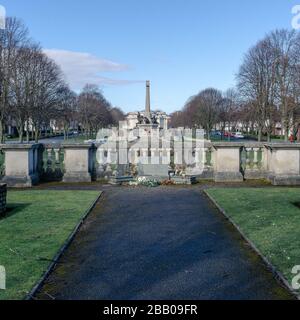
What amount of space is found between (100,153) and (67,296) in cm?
1402

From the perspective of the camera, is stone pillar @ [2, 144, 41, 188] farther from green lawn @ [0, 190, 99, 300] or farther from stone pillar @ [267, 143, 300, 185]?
stone pillar @ [267, 143, 300, 185]

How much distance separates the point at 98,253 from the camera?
23.6 ft

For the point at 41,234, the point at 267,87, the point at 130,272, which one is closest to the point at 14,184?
the point at 41,234

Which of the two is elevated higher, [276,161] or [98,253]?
[276,161]

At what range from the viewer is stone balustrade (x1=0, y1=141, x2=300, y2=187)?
15.9 metres

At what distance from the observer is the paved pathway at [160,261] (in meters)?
5.49

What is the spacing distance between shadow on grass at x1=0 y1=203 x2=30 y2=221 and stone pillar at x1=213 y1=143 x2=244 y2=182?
7.97 metres

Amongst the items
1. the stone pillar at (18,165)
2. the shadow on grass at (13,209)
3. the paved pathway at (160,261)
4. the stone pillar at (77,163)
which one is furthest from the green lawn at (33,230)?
the stone pillar at (77,163)

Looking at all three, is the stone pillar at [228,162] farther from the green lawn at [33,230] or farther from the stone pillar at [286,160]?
the green lawn at [33,230]

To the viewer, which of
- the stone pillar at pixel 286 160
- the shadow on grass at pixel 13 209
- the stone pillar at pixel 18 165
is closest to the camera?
the shadow on grass at pixel 13 209

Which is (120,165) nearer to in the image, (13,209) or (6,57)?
(13,209)

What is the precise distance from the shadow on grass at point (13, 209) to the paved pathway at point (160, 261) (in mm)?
1820

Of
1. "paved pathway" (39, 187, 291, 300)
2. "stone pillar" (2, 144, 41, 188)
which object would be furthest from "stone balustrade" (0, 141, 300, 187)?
"paved pathway" (39, 187, 291, 300)
